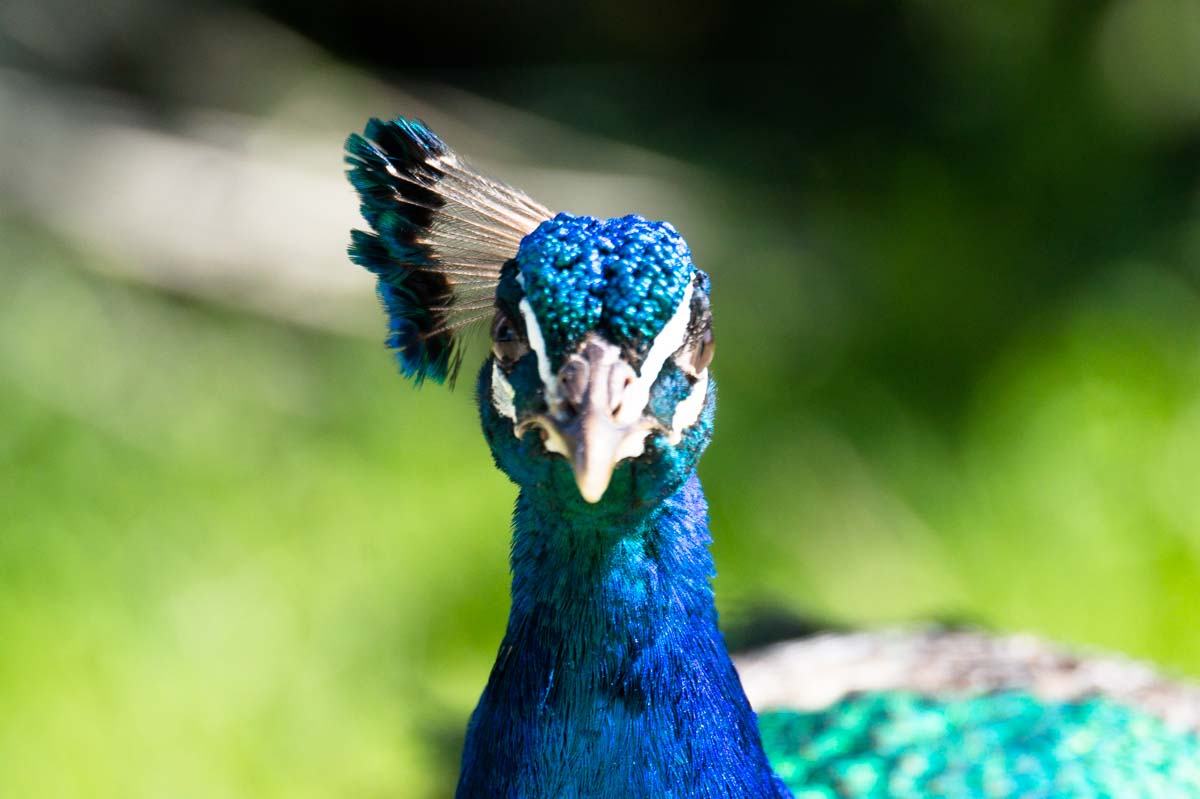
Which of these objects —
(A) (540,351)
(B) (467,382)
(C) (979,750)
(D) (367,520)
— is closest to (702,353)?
(A) (540,351)

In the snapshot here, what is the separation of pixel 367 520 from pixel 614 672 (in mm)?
1734

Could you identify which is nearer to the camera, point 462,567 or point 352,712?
point 352,712

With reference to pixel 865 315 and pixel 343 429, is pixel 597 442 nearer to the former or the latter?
pixel 343 429

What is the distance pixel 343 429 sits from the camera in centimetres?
304

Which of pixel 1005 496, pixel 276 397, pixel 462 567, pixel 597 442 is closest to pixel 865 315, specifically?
pixel 1005 496

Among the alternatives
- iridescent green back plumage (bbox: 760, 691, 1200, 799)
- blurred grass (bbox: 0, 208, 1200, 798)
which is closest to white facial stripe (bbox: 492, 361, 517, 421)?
iridescent green back plumage (bbox: 760, 691, 1200, 799)

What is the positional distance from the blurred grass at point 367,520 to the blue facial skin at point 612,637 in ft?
3.59

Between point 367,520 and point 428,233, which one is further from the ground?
point 428,233

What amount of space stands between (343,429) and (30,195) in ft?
3.46

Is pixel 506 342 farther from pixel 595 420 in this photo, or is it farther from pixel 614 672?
pixel 614 672

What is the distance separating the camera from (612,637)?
121 centimetres


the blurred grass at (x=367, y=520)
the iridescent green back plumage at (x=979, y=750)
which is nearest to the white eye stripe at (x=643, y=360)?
the iridescent green back plumage at (x=979, y=750)

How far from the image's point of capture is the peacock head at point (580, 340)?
105cm

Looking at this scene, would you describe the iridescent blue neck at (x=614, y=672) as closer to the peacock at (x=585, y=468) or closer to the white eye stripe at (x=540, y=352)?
the peacock at (x=585, y=468)
